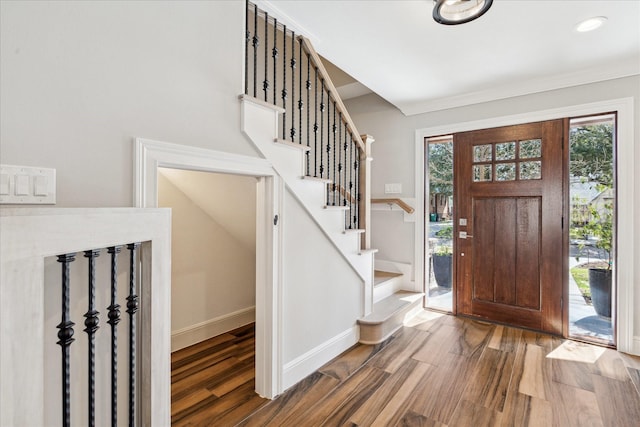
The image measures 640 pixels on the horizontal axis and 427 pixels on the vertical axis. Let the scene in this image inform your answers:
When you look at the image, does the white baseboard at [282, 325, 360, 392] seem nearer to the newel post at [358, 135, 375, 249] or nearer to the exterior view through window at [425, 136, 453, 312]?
the newel post at [358, 135, 375, 249]

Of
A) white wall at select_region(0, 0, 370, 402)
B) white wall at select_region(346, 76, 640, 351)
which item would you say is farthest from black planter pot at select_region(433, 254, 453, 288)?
white wall at select_region(0, 0, 370, 402)

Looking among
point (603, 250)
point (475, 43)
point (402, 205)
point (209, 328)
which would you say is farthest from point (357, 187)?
point (603, 250)

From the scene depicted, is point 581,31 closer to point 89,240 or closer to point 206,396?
point 89,240

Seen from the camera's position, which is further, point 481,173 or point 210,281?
point 481,173

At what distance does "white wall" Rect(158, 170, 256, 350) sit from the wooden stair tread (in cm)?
128

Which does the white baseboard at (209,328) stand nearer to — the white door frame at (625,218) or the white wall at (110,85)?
the white wall at (110,85)

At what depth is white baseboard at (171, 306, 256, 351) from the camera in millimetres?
2648

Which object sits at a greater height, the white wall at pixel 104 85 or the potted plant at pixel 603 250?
the white wall at pixel 104 85

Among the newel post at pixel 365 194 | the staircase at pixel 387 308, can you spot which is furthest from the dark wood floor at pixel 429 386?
the newel post at pixel 365 194

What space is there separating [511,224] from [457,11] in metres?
2.23

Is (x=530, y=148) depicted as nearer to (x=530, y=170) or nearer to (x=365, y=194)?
(x=530, y=170)

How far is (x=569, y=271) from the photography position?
117 inches

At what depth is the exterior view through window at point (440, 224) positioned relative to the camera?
3.66m

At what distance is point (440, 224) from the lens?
12.3 ft
